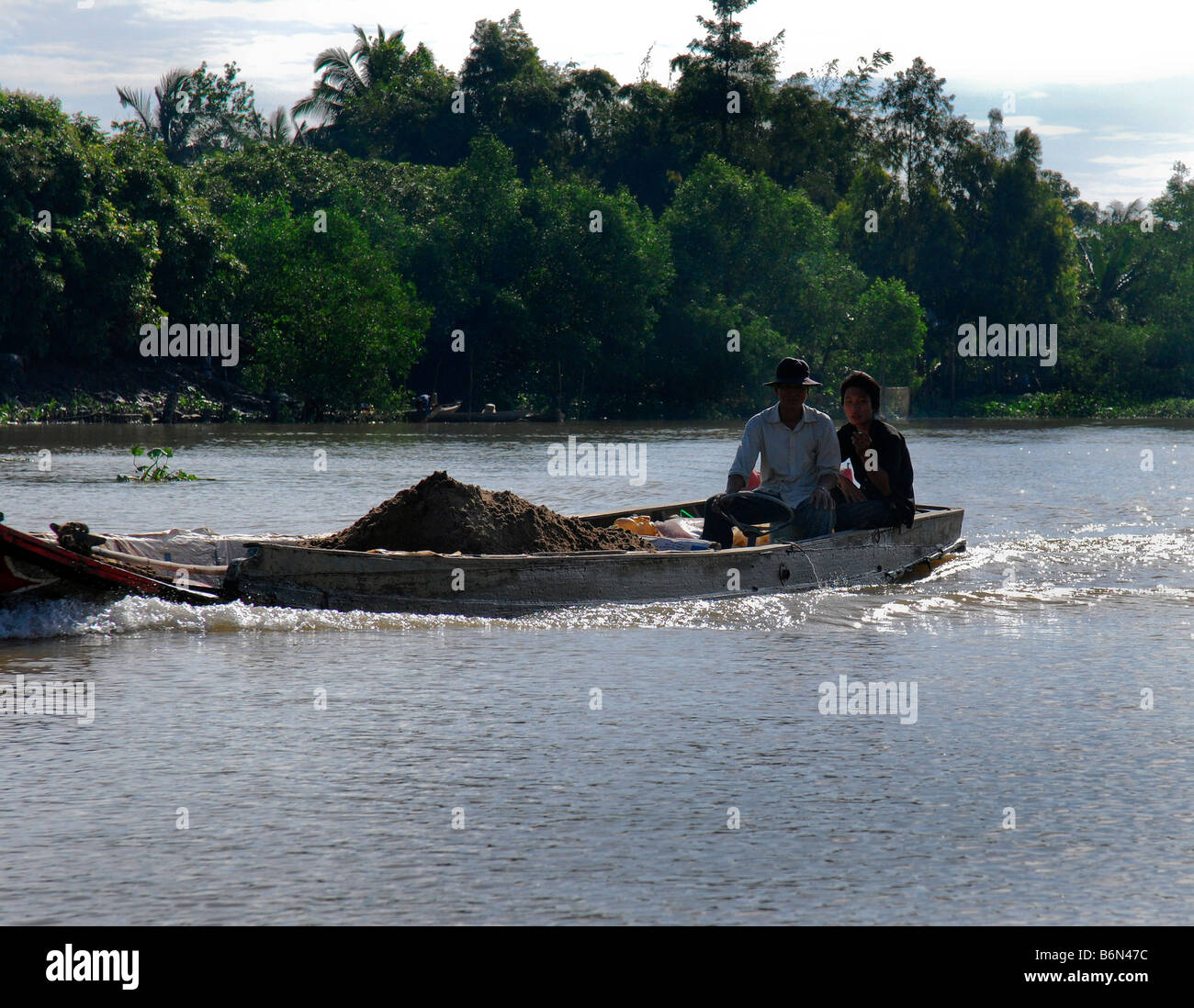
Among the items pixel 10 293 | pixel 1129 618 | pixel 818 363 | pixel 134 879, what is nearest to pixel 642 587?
pixel 1129 618

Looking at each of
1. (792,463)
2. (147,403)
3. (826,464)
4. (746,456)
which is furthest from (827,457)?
(147,403)

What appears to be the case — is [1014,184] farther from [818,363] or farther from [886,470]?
[886,470]

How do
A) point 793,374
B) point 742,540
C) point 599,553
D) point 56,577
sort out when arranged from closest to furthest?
point 56,577 → point 599,553 → point 793,374 → point 742,540

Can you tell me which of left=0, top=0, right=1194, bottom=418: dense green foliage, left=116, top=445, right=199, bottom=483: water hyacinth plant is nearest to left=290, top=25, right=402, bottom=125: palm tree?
left=0, top=0, right=1194, bottom=418: dense green foliage

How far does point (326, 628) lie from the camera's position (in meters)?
8.83

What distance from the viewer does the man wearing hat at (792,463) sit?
33.3 feet

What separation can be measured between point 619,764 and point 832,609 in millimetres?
4735

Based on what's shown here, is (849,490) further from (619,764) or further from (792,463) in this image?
(619,764)

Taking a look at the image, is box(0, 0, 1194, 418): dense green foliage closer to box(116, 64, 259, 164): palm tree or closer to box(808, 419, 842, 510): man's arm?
box(116, 64, 259, 164): palm tree

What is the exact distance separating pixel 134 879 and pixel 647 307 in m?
48.8

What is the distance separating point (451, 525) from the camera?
9.73 m

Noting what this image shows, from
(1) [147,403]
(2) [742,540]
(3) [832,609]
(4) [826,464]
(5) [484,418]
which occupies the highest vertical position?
(1) [147,403]

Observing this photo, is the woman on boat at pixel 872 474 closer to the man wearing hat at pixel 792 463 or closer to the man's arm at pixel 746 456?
the man wearing hat at pixel 792 463

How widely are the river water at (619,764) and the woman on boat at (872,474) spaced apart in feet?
2.00
